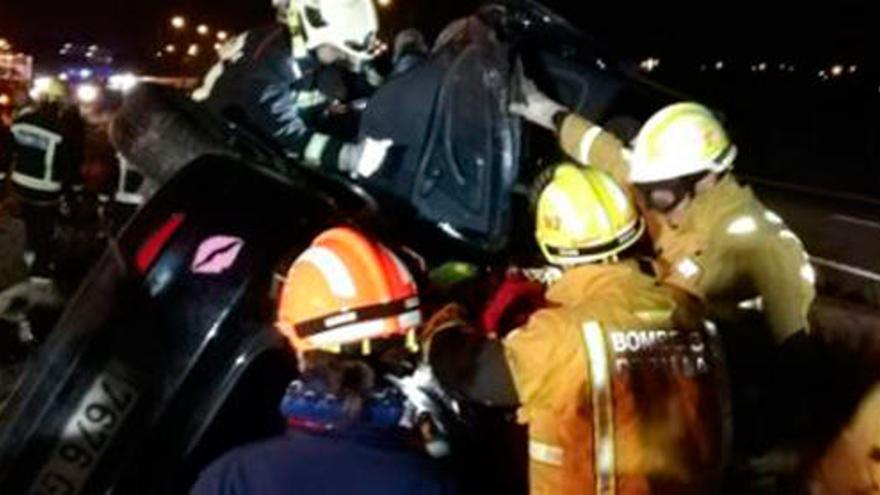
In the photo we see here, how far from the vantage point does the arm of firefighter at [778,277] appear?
482 cm

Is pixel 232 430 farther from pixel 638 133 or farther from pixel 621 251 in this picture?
pixel 638 133

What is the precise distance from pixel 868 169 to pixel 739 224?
17585 millimetres

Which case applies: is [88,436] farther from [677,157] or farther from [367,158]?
[677,157]

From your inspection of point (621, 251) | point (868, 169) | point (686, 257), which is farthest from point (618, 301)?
point (868, 169)

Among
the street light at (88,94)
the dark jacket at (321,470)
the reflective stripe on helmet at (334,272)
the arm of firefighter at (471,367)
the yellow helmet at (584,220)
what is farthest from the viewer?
the street light at (88,94)

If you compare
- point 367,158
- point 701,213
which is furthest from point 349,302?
point 701,213

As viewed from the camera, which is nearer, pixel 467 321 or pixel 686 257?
pixel 467 321

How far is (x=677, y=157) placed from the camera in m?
5.07

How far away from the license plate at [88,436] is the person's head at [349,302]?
458mm

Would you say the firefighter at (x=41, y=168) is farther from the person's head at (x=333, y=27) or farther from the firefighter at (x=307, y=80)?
the person's head at (x=333, y=27)

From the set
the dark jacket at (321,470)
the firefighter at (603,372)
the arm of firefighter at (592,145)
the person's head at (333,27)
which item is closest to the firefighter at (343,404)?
the dark jacket at (321,470)

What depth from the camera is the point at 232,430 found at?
308 cm

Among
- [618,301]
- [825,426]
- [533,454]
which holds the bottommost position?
[825,426]

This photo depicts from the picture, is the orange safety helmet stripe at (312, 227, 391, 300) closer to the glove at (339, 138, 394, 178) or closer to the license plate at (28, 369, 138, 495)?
the license plate at (28, 369, 138, 495)
